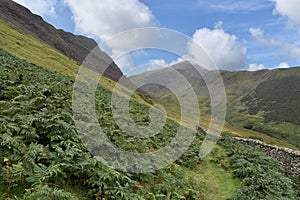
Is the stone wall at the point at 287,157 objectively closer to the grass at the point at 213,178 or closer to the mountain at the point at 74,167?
the grass at the point at 213,178

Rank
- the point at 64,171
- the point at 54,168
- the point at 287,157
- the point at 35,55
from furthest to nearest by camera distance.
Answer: the point at 35,55 → the point at 287,157 → the point at 64,171 → the point at 54,168

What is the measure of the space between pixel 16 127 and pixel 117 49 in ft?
20.1

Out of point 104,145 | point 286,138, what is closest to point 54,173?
point 104,145

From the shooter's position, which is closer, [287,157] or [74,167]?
[74,167]

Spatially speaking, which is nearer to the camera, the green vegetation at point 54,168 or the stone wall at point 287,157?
the green vegetation at point 54,168

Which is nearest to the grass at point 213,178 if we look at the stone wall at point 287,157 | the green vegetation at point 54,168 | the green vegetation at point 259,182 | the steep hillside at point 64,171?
the steep hillside at point 64,171

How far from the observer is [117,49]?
13414 mm

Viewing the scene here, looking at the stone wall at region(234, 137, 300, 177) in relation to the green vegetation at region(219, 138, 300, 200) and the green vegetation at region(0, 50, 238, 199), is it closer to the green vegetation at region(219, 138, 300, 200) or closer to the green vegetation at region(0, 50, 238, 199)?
the green vegetation at region(219, 138, 300, 200)

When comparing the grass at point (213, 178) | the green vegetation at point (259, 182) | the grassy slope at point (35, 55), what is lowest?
the grass at point (213, 178)

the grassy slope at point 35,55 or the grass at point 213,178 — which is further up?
the grassy slope at point 35,55

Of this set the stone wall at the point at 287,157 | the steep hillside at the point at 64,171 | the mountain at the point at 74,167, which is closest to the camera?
the steep hillside at the point at 64,171

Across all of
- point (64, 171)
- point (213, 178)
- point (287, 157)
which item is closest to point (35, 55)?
point (287, 157)

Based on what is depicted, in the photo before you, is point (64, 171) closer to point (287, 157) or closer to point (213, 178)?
point (213, 178)

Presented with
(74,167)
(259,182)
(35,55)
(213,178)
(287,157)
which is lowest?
(213,178)
